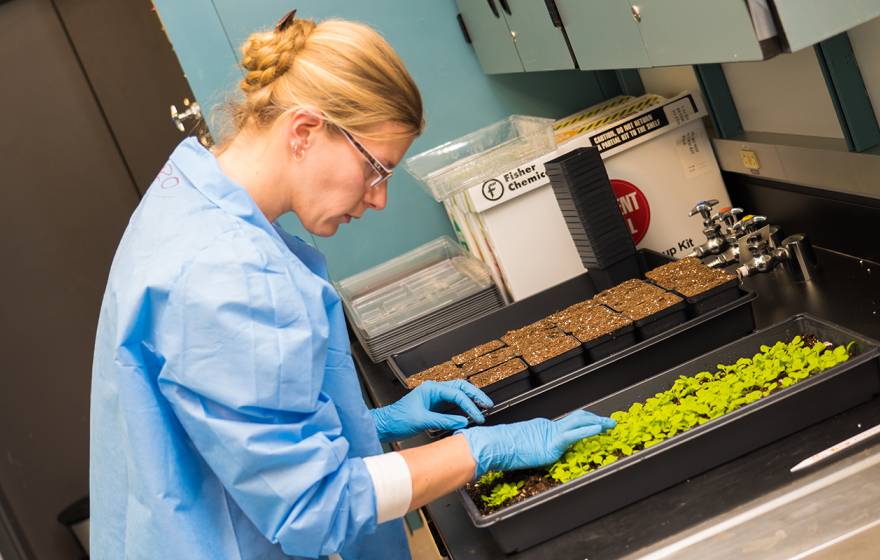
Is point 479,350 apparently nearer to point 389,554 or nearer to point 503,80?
point 389,554

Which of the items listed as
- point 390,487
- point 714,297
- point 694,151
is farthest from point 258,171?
point 694,151

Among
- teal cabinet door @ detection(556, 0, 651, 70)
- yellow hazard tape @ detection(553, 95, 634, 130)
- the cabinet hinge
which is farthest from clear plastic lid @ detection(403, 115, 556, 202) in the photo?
teal cabinet door @ detection(556, 0, 651, 70)

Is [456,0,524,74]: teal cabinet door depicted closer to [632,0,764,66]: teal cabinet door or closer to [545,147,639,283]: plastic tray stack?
[545,147,639,283]: plastic tray stack

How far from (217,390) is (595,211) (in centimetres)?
134

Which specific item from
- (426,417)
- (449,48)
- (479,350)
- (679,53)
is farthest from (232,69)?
(679,53)

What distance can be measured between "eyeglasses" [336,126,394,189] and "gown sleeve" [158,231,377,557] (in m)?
0.25

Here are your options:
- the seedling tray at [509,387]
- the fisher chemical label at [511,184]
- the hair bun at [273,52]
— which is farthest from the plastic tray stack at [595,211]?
the hair bun at [273,52]

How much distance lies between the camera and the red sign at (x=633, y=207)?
264 cm

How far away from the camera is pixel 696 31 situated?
153 cm

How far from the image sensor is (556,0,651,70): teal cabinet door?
1.84 metres

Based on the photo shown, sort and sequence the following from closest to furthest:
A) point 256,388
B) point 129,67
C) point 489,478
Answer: point 256,388 → point 489,478 → point 129,67

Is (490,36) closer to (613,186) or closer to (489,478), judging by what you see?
(613,186)

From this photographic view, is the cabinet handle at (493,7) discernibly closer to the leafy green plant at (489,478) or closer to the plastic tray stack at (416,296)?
the plastic tray stack at (416,296)

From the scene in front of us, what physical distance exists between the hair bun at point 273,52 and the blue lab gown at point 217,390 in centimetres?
15
